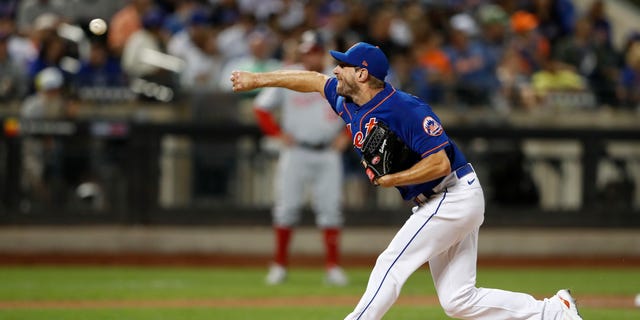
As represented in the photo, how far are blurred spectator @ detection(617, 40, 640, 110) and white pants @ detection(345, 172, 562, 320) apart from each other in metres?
10.3

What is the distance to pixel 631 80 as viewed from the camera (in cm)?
1734

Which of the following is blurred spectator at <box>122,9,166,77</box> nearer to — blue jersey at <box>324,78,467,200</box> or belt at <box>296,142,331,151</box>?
belt at <box>296,142,331,151</box>

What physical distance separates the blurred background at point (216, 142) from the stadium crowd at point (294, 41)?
37 millimetres

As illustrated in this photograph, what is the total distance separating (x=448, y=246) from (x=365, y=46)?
53.2 inches

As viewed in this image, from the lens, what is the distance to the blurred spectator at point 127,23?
1656cm

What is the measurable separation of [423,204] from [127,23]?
10.8 metres

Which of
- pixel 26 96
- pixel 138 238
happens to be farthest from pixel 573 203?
pixel 26 96

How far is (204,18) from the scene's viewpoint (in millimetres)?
16734

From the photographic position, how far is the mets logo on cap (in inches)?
254

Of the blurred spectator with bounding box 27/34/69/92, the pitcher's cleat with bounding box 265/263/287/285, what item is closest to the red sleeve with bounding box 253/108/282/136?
the pitcher's cleat with bounding box 265/263/287/285

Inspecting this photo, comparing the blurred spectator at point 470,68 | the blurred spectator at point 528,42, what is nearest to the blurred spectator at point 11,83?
the blurred spectator at point 470,68

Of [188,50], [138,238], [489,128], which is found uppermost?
[188,50]

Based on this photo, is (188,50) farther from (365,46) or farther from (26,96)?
(365,46)

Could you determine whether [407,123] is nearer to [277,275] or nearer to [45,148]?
[277,275]
